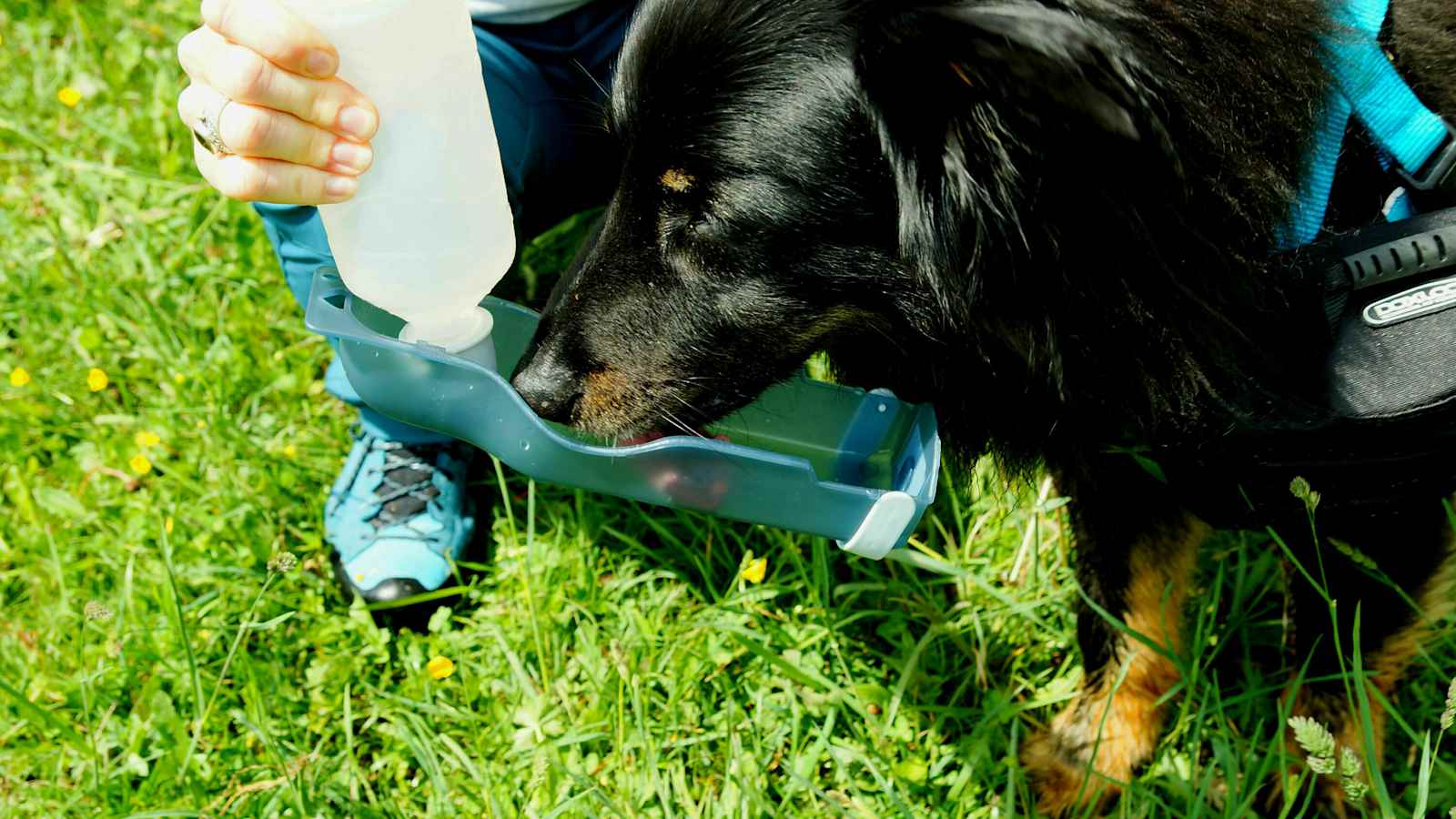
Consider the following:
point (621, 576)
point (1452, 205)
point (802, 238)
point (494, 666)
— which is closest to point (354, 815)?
point (494, 666)

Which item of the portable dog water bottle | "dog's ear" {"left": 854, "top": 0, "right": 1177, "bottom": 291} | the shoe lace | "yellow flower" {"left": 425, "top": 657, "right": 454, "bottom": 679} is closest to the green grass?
"yellow flower" {"left": 425, "top": 657, "right": 454, "bottom": 679}

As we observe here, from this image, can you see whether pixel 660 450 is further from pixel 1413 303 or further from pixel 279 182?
pixel 1413 303

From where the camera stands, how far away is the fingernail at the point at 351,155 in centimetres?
163

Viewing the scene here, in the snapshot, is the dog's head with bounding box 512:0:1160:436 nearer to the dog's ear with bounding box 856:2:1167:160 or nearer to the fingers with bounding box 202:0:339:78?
the dog's ear with bounding box 856:2:1167:160

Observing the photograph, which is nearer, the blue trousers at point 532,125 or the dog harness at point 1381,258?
the dog harness at point 1381,258

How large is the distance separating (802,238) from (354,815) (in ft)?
4.16

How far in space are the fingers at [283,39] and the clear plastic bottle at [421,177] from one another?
1.7 inches

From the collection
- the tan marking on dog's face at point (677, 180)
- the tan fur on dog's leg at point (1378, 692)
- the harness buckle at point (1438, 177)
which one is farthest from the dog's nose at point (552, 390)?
the tan fur on dog's leg at point (1378, 692)

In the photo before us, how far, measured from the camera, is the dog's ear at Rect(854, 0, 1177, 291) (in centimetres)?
117

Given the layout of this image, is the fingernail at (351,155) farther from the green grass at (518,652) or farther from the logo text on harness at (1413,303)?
the logo text on harness at (1413,303)

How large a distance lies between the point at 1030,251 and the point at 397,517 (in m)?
1.56

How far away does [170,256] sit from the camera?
9.89 ft

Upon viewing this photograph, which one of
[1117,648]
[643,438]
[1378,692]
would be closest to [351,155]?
[643,438]

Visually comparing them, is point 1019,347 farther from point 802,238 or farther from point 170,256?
point 170,256
